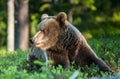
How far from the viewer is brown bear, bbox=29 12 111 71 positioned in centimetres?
733

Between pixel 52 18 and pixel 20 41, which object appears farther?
pixel 20 41

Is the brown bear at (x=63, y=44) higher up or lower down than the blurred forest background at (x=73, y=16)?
lower down

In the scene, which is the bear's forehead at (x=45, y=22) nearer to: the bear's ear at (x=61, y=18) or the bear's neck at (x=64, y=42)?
the bear's ear at (x=61, y=18)

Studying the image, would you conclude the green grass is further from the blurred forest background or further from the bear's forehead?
the blurred forest background

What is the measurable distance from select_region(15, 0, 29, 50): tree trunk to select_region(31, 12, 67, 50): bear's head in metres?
14.3

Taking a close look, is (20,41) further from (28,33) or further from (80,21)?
(80,21)

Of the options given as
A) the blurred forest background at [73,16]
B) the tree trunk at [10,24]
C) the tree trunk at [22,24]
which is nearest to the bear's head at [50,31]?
the tree trunk at [10,24]

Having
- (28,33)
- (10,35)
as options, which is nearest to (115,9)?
(28,33)

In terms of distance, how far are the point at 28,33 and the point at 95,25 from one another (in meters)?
2.73

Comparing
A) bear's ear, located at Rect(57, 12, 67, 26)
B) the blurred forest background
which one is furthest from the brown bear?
the blurred forest background

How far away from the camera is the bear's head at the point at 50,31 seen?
Result: 7.25 meters

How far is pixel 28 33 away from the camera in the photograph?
74.2ft

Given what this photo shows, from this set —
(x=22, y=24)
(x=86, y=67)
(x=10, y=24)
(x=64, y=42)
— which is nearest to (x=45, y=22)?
(x=64, y=42)

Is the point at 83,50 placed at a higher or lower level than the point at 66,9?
lower
